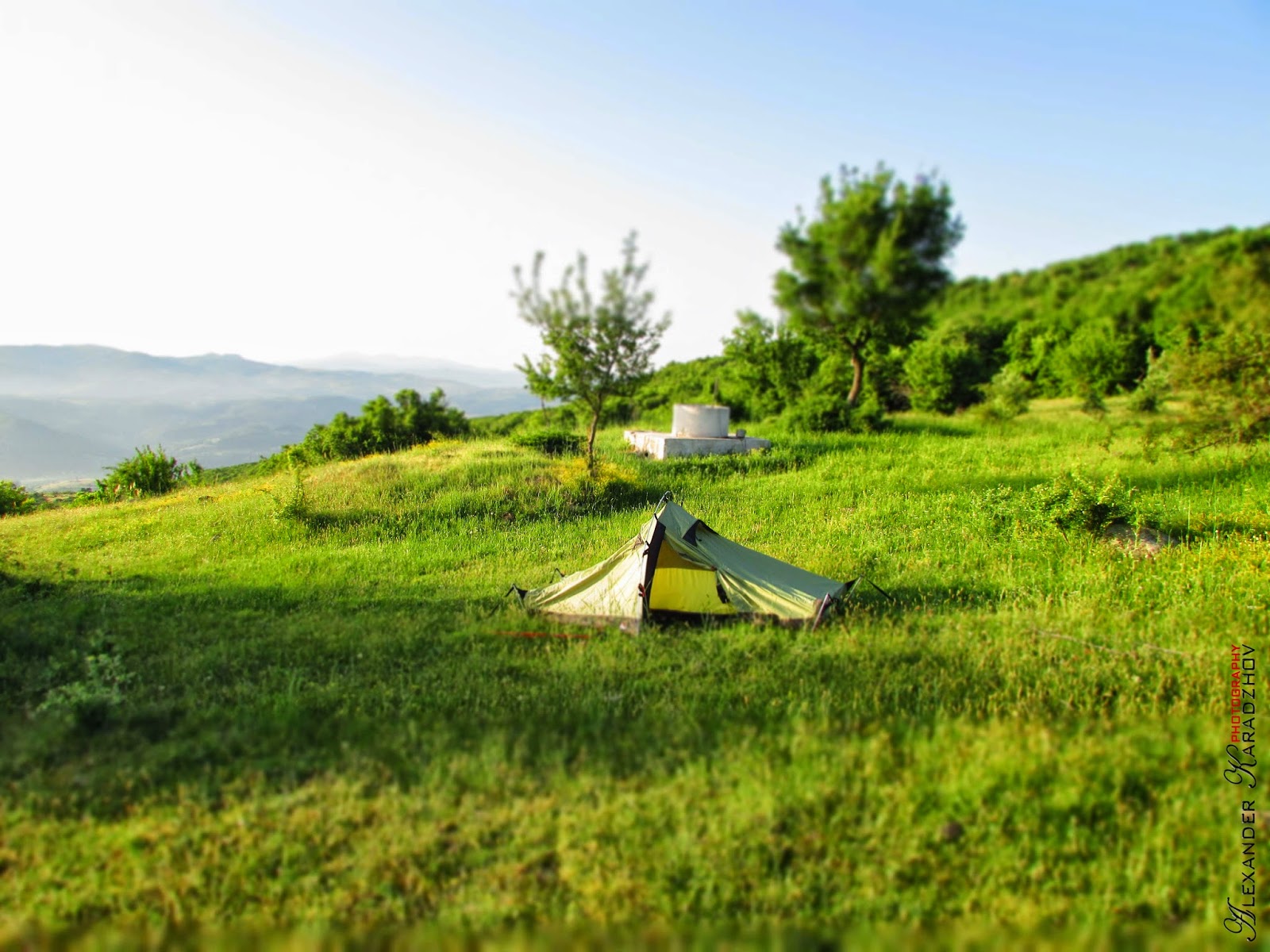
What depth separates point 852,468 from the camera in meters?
15.0

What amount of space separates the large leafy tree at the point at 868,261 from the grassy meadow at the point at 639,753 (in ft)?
33.1

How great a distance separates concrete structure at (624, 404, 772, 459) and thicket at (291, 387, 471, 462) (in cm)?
1003

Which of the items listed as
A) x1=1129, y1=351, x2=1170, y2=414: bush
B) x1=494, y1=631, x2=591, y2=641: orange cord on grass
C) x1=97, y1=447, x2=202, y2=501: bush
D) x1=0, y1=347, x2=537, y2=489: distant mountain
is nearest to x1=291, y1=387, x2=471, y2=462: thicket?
x1=0, y1=347, x2=537, y2=489: distant mountain

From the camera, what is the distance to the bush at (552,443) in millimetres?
18234

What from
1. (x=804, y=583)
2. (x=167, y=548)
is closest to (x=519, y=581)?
(x=804, y=583)

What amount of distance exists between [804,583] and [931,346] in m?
24.9

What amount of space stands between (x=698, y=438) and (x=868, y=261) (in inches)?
256

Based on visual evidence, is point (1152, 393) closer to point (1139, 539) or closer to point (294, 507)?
point (1139, 539)

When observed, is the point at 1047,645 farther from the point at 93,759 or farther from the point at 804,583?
the point at 93,759

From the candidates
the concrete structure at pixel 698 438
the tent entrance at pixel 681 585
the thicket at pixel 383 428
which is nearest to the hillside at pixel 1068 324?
the tent entrance at pixel 681 585

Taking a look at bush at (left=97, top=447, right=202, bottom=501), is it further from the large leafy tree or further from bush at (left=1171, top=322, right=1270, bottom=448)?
bush at (left=1171, top=322, right=1270, bottom=448)

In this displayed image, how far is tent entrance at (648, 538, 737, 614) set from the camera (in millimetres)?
7152

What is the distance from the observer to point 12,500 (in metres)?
18.4

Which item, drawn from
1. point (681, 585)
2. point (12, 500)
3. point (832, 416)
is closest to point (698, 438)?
point (832, 416)
